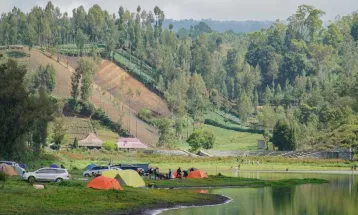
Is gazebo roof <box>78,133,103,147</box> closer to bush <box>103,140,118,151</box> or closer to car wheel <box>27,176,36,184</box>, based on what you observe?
bush <box>103,140,118,151</box>

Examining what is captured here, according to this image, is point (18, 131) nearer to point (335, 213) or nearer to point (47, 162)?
point (47, 162)

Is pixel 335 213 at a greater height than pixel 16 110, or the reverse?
pixel 16 110

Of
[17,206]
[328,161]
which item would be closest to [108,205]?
[17,206]

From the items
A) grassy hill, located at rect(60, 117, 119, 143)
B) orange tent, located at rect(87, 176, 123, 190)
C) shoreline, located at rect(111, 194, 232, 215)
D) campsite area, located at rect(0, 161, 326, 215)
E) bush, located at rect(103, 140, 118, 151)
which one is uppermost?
grassy hill, located at rect(60, 117, 119, 143)

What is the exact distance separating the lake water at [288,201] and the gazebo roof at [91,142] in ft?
292

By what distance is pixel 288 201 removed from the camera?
6462 centimetres

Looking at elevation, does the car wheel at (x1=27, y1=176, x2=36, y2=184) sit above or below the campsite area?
above

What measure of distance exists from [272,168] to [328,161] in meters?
16.4

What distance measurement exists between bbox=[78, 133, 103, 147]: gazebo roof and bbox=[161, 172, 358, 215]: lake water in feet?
292

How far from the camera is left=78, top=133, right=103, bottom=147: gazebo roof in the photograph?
169 metres

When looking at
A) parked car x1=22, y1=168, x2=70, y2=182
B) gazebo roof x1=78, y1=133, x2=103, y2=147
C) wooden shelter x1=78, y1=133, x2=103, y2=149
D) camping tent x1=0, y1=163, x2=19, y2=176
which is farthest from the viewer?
gazebo roof x1=78, y1=133, x2=103, y2=147

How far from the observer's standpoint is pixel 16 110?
304ft

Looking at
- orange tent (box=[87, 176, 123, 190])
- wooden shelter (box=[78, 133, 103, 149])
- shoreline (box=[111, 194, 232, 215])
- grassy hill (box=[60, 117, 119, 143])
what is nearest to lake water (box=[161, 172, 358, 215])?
shoreline (box=[111, 194, 232, 215])

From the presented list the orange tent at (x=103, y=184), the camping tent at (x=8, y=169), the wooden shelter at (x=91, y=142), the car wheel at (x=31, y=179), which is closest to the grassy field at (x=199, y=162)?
the wooden shelter at (x=91, y=142)
